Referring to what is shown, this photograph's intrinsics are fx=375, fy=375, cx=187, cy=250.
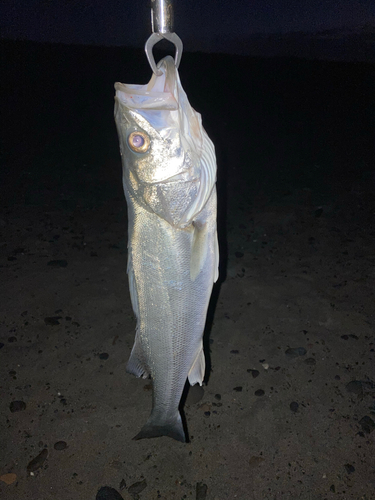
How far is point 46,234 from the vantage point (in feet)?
17.5

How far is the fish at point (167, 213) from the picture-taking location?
1.58 meters

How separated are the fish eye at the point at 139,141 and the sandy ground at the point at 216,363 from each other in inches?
85.4

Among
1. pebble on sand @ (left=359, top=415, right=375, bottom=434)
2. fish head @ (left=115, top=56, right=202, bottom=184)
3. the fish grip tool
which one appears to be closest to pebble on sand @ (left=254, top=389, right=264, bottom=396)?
pebble on sand @ (left=359, top=415, right=375, bottom=434)

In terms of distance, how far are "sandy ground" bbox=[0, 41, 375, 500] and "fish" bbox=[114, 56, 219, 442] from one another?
4.05 ft

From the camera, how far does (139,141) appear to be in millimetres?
1629

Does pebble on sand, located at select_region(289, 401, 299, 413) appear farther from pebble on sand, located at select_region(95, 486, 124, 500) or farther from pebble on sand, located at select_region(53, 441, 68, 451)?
pebble on sand, located at select_region(53, 441, 68, 451)

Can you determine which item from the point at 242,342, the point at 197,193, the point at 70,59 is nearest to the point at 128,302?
the point at 242,342

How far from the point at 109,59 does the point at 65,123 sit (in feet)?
74.4

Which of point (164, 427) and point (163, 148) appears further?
point (164, 427)

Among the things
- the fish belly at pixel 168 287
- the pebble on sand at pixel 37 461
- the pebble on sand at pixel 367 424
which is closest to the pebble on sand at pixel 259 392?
the pebble on sand at pixel 367 424

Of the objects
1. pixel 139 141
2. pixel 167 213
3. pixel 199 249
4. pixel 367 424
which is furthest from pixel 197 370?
pixel 367 424

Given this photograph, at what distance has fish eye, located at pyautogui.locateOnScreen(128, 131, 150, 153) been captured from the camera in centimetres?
162

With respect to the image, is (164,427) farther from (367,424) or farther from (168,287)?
(367,424)

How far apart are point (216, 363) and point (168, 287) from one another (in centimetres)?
193
